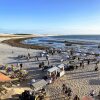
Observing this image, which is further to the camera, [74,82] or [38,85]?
[74,82]

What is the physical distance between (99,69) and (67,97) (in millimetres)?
13063

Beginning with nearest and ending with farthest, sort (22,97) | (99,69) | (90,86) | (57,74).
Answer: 1. (22,97)
2. (90,86)
3. (57,74)
4. (99,69)

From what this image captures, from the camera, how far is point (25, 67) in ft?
99.7

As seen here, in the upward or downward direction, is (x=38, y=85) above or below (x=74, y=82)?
above

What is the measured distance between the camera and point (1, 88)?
54.9 feet

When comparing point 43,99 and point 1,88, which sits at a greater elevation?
point 1,88

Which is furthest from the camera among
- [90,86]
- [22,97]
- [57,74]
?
[57,74]

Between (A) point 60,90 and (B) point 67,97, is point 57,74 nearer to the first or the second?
(A) point 60,90

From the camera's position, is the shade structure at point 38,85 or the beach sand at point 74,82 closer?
the shade structure at point 38,85

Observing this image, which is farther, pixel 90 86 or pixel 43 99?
pixel 90 86

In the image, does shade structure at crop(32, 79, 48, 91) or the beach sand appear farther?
the beach sand

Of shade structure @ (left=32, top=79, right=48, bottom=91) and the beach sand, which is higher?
shade structure @ (left=32, top=79, right=48, bottom=91)

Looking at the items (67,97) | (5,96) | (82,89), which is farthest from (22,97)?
(82,89)

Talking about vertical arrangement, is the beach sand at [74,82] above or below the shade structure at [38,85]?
below
